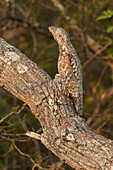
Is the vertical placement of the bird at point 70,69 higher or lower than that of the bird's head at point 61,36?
lower

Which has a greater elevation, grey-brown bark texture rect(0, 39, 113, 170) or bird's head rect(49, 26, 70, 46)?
bird's head rect(49, 26, 70, 46)

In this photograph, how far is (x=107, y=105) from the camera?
5.77 meters

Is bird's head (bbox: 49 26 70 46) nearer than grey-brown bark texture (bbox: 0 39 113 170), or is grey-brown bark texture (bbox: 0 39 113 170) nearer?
Answer: grey-brown bark texture (bbox: 0 39 113 170)

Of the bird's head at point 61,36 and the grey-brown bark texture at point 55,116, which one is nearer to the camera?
the grey-brown bark texture at point 55,116

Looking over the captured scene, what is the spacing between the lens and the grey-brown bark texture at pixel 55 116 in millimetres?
1824

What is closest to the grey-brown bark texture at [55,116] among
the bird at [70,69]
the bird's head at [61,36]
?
the bird at [70,69]

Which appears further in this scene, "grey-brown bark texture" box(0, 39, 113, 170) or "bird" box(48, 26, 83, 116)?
"bird" box(48, 26, 83, 116)

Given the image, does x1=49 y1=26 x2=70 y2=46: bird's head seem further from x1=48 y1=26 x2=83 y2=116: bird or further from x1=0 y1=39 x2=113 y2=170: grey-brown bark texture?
x1=0 y1=39 x2=113 y2=170: grey-brown bark texture

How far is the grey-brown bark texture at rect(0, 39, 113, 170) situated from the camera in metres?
1.82

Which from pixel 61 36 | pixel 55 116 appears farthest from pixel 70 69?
pixel 55 116

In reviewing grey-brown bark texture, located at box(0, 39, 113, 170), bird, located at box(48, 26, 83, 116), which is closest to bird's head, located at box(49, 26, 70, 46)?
bird, located at box(48, 26, 83, 116)

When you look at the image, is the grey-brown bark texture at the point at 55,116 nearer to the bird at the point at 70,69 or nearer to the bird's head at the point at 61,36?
the bird at the point at 70,69

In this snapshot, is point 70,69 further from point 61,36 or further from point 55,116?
point 55,116

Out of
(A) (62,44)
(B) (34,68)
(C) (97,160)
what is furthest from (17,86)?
(C) (97,160)
